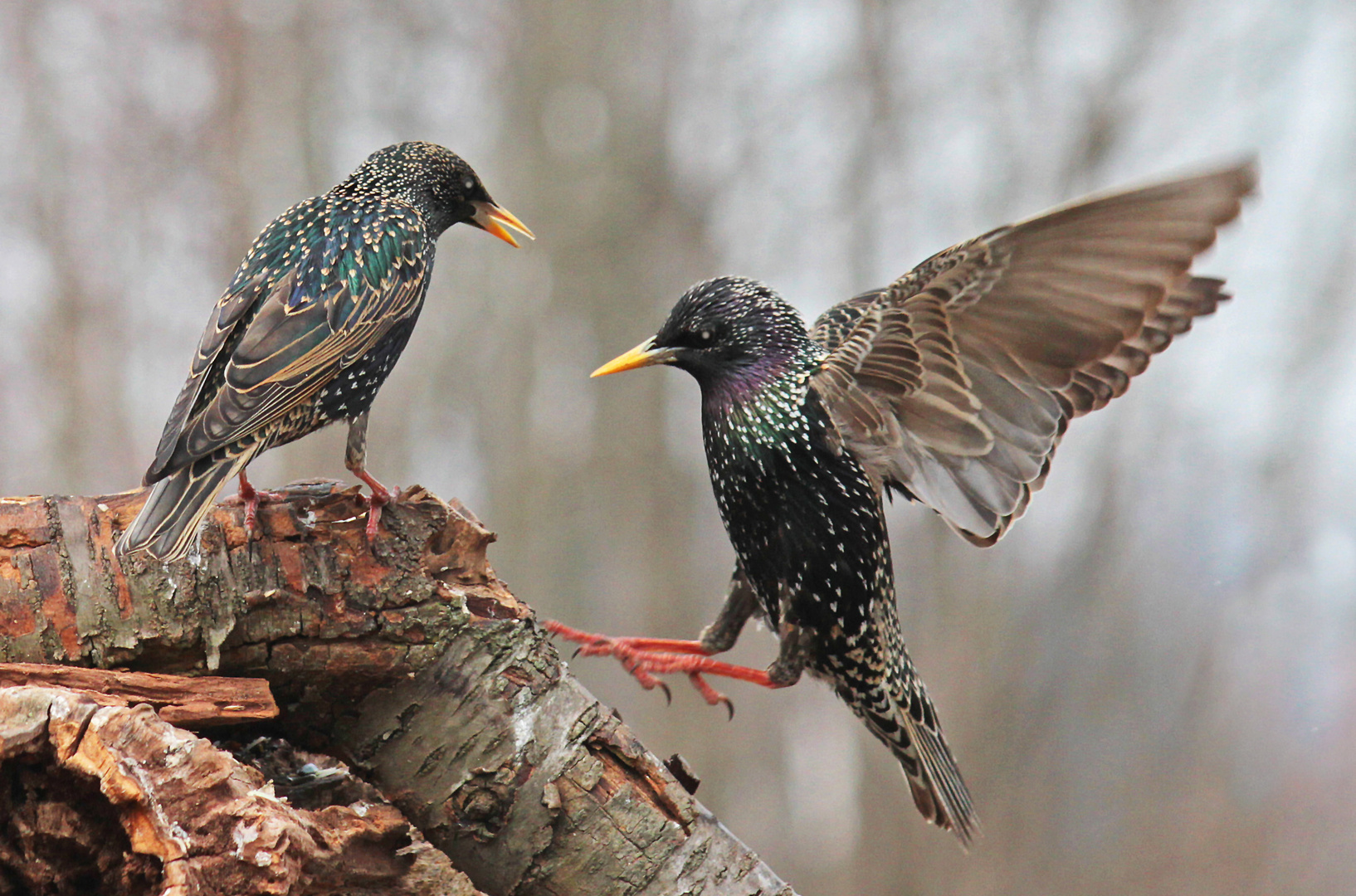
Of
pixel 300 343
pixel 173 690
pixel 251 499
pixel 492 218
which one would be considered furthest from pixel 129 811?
pixel 492 218

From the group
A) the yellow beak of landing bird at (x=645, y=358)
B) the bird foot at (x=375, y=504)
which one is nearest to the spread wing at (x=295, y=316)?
the bird foot at (x=375, y=504)

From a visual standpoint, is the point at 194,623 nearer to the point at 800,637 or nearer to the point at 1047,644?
the point at 800,637

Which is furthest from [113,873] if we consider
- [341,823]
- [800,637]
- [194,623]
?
[800,637]

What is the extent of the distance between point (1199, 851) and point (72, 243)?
6.65 m

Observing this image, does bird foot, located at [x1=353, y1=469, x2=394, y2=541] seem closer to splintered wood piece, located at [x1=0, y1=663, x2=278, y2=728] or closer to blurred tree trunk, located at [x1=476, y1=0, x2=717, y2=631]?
splintered wood piece, located at [x1=0, y1=663, x2=278, y2=728]

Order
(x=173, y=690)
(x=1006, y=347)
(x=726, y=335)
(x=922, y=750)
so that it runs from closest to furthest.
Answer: (x=173, y=690) < (x=1006, y=347) < (x=726, y=335) < (x=922, y=750)

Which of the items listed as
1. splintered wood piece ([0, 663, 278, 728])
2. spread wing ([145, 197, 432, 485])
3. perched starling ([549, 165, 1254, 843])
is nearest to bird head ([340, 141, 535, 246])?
spread wing ([145, 197, 432, 485])

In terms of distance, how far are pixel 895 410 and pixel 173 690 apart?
4.81 ft

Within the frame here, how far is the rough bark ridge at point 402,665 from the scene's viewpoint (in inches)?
73.4

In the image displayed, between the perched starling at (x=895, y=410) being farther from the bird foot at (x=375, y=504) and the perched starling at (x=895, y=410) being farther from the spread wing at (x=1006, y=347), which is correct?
the bird foot at (x=375, y=504)

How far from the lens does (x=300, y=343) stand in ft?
7.16

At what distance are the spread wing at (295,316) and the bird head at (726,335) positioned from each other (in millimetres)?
506

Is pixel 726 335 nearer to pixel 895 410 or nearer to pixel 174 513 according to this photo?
pixel 895 410

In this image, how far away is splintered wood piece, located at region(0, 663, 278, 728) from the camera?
1.73 m
